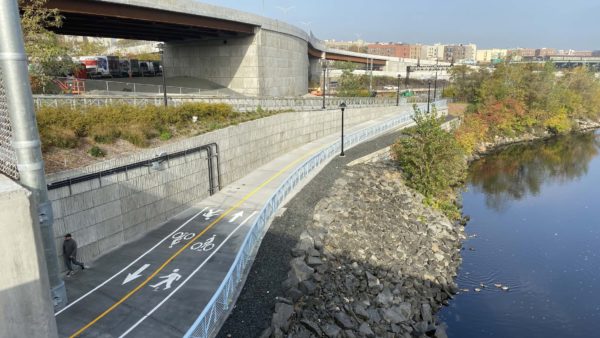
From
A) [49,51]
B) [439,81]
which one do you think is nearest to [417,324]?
[49,51]

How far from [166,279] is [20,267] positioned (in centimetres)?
971

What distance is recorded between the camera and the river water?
1920 cm

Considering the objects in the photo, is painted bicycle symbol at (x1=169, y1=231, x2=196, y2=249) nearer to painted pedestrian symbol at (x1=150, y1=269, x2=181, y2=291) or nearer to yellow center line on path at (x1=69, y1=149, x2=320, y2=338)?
yellow center line on path at (x1=69, y1=149, x2=320, y2=338)

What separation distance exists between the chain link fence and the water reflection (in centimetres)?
3350

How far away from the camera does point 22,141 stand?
7.39 metres

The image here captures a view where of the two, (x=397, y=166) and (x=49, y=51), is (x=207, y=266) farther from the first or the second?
(x=397, y=166)

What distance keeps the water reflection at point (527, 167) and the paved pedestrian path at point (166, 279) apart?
23648 millimetres

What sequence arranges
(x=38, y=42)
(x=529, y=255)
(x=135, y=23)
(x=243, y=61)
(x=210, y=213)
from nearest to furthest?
(x=210, y=213) < (x=38, y=42) < (x=529, y=255) < (x=135, y=23) < (x=243, y=61)

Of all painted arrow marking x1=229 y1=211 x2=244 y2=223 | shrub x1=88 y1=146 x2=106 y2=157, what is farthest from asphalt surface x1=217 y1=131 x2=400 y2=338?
shrub x1=88 y1=146 x2=106 y2=157

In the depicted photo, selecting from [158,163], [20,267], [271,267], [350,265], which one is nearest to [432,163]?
[350,265]

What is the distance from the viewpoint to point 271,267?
15.8m

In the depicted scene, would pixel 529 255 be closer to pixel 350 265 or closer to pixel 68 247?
pixel 350 265

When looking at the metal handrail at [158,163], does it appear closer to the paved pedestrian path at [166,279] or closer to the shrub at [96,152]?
the paved pedestrian path at [166,279]

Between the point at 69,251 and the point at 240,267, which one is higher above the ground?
the point at 69,251
